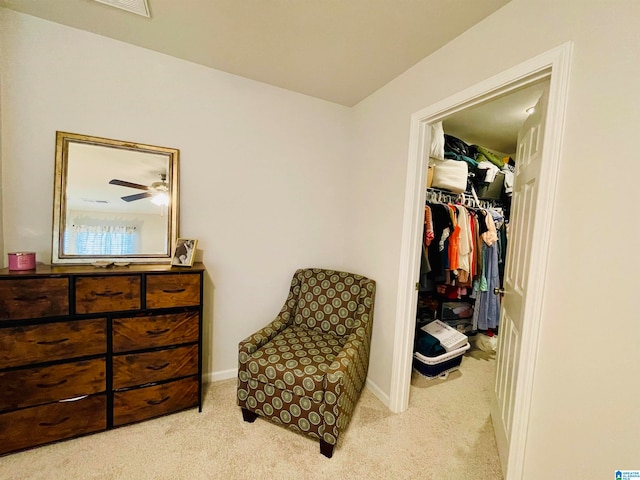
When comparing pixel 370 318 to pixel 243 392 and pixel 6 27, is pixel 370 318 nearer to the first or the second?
pixel 243 392

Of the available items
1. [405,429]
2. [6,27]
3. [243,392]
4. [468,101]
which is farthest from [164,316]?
[468,101]

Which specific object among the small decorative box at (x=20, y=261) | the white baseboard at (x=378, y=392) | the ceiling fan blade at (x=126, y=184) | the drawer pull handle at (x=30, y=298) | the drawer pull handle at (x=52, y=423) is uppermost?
the ceiling fan blade at (x=126, y=184)

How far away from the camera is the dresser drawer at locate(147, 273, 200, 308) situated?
155cm

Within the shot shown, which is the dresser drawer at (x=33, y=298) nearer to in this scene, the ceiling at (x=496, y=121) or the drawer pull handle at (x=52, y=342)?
the drawer pull handle at (x=52, y=342)

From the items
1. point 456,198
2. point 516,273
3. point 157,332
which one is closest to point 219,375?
point 157,332

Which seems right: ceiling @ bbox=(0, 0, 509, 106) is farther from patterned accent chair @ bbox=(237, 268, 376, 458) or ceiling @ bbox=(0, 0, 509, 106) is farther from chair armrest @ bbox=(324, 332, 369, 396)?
chair armrest @ bbox=(324, 332, 369, 396)

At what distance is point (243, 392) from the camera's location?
166 centimetres

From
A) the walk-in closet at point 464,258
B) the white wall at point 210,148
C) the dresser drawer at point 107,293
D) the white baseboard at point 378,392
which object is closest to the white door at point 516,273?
the walk-in closet at point 464,258

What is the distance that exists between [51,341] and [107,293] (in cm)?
34

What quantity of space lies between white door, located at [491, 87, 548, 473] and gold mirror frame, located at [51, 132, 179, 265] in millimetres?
2185

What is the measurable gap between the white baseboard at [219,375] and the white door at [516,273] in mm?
1897

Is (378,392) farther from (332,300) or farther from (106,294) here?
(106,294)

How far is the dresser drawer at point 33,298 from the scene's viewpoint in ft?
4.20

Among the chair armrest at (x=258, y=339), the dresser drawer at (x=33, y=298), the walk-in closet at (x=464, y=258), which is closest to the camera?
the dresser drawer at (x=33, y=298)
